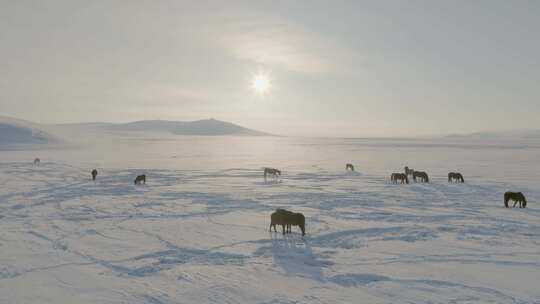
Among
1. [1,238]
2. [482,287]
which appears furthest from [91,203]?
[482,287]

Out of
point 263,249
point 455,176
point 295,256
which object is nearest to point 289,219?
point 263,249

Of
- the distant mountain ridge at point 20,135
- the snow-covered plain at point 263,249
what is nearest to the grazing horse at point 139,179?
the snow-covered plain at point 263,249

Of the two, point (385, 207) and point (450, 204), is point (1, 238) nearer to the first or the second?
point (385, 207)

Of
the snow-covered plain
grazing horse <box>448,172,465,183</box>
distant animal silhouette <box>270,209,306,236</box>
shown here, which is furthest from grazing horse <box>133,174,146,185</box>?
grazing horse <box>448,172,465,183</box>

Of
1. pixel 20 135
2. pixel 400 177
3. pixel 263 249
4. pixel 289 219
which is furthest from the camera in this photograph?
pixel 20 135

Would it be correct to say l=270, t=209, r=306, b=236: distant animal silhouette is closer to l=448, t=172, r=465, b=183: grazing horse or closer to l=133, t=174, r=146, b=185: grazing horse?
l=133, t=174, r=146, b=185: grazing horse

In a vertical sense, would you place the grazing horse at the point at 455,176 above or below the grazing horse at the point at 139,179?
above

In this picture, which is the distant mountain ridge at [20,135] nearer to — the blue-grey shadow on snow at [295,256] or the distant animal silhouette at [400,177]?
the distant animal silhouette at [400,177]

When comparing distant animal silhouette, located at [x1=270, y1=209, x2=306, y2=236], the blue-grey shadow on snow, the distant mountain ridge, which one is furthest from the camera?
the distant mountain ridge

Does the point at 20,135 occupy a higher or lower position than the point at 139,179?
higher

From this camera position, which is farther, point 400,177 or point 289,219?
point 400,177

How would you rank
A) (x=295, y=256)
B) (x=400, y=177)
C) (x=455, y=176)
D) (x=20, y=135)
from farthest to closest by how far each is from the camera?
1. (x=20, y=135)
2. (x=455, y=176)
3. (x=400, y=177)
4. (x=295, y=256)

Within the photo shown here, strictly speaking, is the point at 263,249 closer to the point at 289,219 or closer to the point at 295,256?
the point at 295,256

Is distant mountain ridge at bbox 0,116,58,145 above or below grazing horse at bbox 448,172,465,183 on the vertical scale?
above
